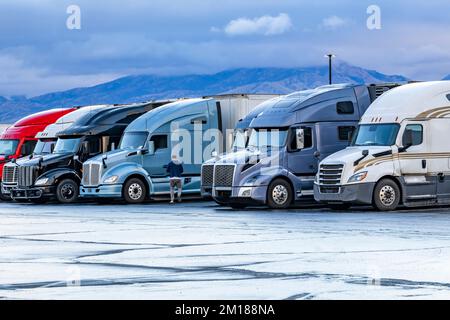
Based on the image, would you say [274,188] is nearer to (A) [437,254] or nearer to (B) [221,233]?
(B) [221,233]

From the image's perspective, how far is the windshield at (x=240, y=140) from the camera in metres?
34.2

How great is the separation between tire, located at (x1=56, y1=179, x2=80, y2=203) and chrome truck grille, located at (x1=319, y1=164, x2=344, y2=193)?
11.9 m

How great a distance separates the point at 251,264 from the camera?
15.0m

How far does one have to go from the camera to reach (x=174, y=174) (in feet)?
124

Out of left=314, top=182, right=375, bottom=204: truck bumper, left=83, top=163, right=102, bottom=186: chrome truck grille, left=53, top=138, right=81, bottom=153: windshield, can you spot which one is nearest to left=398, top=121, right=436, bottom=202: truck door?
left=314, top=182, right=375, bottom=204: truck bumper

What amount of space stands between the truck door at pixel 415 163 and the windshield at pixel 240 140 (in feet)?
18.5

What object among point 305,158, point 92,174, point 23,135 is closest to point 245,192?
point 305,158

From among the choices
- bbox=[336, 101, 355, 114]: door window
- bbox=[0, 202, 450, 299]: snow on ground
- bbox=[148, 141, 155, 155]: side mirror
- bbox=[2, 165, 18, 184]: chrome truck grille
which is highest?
bbox=[336, 101, 355, 114]: door window

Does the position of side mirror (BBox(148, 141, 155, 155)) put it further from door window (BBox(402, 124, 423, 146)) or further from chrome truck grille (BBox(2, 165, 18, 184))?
door window (BBox(402, 124, 423, 146))

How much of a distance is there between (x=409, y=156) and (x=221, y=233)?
973 centimetres

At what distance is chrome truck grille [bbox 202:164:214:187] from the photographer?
3381cm

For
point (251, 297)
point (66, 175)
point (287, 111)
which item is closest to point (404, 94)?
Answer: point (287, 111)

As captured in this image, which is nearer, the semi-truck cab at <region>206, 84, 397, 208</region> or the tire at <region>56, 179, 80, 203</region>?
the semi-truck cab at <region>206, 84, 397, 208</region>

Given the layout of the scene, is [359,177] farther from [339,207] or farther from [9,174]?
[9,174]
